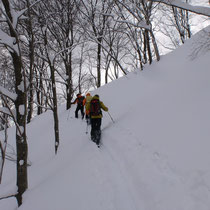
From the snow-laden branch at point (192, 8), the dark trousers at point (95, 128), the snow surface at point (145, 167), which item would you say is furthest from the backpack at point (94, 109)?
the snow-laden branch at point (192, 8)

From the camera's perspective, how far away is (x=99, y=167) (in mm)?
3582

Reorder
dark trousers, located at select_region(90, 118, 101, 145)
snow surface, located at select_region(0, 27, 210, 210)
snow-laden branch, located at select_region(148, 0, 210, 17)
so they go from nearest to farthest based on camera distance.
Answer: snow surface, located at select_region(0, 27, 210, 210)
snow-laden branch, located at select_region(148, 0, 210, 17)
dark trousers, located at select_region(90, 118, 101, 145)

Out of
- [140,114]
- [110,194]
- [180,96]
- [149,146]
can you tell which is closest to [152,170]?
[149,146]

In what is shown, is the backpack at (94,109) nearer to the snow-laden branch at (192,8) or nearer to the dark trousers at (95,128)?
the dark trousers at (95,128)

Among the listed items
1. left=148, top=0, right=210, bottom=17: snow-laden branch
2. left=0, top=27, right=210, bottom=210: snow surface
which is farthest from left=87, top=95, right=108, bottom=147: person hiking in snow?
left=148, top=0, right=210, bottom=17: snow-laden branch

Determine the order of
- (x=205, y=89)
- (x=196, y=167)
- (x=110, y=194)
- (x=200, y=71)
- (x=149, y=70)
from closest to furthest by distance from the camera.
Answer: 1. (x=196, y=167)
2. (x=110, y=194)
3. (x=205, y=89)
4. (x=200, y=71)
5. (x=149, y=70)

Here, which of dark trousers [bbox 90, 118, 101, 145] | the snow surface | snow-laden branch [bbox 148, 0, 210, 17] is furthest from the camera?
dark trousers [bbox 90, 118, 101, 145]

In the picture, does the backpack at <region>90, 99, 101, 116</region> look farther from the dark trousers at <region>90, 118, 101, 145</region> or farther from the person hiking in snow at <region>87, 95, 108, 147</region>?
the dark trousers at <region>90, 118, 101, 145</region>

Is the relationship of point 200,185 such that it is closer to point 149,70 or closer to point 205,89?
point 205,89

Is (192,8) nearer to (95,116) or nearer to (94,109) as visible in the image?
(94,109)

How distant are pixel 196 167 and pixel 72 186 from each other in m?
2.59

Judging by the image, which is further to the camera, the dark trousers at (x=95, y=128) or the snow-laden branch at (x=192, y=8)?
the dark trousers at (x=95, y=128)

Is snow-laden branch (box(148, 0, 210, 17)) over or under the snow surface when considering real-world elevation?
over

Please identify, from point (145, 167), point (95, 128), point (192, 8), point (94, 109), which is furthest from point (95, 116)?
point (192, 8)
